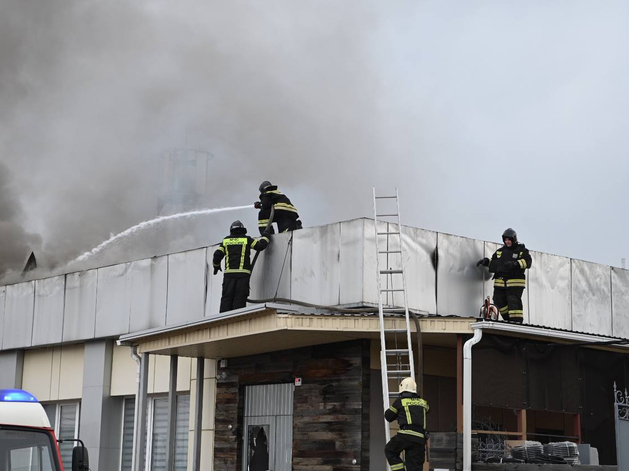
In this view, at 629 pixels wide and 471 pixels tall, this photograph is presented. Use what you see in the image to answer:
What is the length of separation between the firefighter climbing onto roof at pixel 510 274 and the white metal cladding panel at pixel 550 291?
133cm

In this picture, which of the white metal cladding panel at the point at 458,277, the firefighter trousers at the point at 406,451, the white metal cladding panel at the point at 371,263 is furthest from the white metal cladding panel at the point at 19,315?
the firefighter trousers at the point at 406,451

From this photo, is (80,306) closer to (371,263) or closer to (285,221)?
(285,221)

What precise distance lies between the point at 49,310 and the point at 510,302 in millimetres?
10862

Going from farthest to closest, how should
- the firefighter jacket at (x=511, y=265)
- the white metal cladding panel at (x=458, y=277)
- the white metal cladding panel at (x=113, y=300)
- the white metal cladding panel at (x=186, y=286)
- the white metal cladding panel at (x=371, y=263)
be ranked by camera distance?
the white metal cladding panel at (x=113, y=300) → the white metal cladding panel at (x=186, y=286) → the white metal cladding panel at (x=458, y=277) → the firefighter jacket at (x=511, y=265) → the white metal cladding panel at (x=371, y=263)

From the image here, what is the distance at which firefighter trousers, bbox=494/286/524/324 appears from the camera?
16047 millimetres

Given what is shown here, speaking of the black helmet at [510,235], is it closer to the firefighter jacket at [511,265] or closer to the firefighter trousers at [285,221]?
the firefighter jacket at [511,265]

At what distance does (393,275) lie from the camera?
15562 mm

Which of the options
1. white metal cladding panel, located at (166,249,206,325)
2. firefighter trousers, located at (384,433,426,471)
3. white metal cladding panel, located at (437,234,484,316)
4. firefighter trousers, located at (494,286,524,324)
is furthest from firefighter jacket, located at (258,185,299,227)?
firefighter trousers, located at (384,433,426,471)

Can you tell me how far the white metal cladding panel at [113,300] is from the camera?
19875mm

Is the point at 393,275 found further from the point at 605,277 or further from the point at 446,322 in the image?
the point at 605,277

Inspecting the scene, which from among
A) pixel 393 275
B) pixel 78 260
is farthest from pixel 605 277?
pixel 78 260

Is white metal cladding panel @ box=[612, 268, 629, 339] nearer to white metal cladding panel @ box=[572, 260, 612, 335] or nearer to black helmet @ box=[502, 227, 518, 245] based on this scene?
white metal cladding panel @ box=[572, 260, 612, 335]

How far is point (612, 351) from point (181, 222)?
3182 centimetres

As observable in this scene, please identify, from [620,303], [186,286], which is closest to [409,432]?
[186,286]
